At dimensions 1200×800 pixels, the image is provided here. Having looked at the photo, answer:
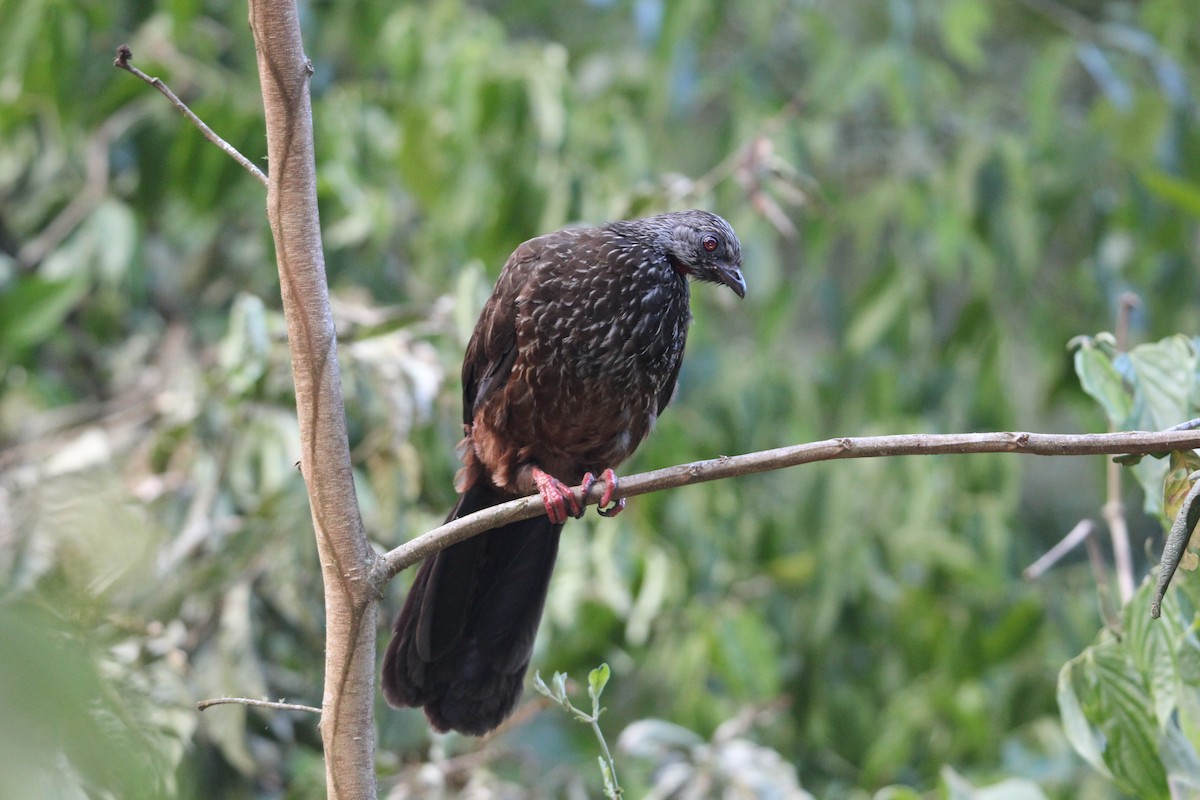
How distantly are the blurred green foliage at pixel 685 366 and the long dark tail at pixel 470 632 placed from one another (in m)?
0.36

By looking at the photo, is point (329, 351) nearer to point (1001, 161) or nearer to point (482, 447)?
point (482, 447)

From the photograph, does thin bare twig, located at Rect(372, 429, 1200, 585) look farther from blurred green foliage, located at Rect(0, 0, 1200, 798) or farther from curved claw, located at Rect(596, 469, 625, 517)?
blurred green foliage, located at Rect(0, 0, 1200, 798)

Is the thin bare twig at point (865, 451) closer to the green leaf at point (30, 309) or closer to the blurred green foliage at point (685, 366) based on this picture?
the blurred green foliage at point (685, 366)

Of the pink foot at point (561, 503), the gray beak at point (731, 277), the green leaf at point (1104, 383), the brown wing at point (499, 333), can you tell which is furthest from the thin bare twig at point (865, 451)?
the gray beak at point (731, 277)

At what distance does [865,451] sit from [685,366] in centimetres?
265

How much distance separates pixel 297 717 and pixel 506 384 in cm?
121

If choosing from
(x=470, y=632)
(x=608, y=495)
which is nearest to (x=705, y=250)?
(x=608, y=495)

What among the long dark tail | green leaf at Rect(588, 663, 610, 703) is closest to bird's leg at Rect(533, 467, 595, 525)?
the long dark tail

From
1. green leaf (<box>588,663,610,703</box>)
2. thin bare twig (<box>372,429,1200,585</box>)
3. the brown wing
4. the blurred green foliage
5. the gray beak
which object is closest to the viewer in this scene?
thin bare twig (<box>372,429,1200,585</box>)

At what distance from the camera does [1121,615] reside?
2.12 metres

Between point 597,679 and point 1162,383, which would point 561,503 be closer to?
point 597,679

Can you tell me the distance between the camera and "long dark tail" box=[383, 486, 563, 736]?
2.65m

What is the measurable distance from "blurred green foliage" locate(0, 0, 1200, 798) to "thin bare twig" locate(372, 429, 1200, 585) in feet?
3.85

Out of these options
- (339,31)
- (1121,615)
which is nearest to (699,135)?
(339,31)
